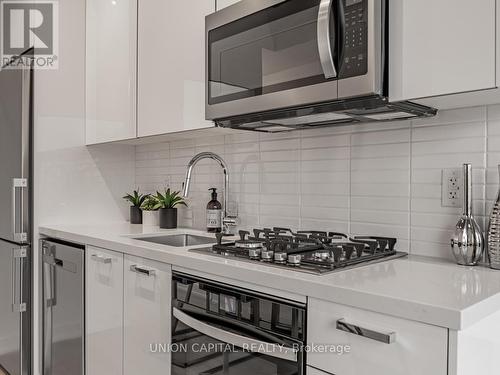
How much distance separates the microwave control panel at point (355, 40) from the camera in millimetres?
1164

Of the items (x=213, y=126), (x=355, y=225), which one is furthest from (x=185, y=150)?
(x=355, y=225)

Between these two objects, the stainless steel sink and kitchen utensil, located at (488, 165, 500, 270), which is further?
the stainless steel sink

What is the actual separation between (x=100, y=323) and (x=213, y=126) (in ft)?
3.32

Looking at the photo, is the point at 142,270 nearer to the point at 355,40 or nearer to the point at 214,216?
the point at 214,216

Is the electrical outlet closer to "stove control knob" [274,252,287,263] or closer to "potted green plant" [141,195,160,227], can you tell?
"stove control knob" [274,252,287,263]

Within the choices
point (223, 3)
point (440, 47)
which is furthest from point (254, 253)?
point (223, 3)

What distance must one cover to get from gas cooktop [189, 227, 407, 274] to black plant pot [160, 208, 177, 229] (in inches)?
33.6

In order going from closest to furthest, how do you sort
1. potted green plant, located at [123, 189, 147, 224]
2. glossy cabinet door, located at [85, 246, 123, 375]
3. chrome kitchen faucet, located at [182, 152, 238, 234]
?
1. glossy cabinet door, located at [85, 246, 123, 375]
2. chrome kitchen faucet, located at [182, 152, 238, 234]
3. potted green plant, located at [123, 189, 147, 224]

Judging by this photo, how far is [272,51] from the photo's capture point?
1.46m

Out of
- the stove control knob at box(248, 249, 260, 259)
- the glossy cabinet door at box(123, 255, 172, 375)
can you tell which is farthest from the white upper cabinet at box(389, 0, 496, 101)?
the glossy cabinet door at box(123, 255, 172, 375)

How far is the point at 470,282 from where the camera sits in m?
1.04

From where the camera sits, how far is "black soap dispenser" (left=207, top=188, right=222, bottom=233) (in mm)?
2115

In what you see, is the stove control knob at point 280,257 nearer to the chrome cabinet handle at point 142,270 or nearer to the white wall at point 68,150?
the chrome cabinet handle at point 142,270

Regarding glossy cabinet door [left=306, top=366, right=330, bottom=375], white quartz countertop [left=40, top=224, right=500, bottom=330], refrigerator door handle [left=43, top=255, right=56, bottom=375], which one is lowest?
refrigerator door handle [left=43, top=255, right=56, bottom=375]
